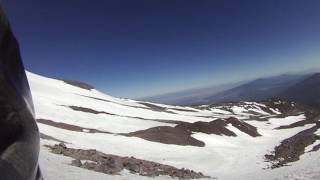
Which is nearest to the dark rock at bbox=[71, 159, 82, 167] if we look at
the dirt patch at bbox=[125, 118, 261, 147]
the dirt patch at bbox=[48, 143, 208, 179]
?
the dirt patch at bbox=[48, 143, 208, 179]

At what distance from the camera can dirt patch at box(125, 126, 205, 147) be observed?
5297cm

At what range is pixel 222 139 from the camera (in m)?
62.8

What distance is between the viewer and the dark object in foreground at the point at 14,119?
5648mm

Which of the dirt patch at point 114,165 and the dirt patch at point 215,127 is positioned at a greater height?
the dirt patch at point 215,127

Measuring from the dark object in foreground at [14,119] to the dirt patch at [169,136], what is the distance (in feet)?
150

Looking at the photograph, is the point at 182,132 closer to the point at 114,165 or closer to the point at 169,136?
the point at 169,136

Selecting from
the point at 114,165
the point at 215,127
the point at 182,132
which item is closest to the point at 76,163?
the point at 114,165

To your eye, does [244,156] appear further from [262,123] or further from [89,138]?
[262,123]

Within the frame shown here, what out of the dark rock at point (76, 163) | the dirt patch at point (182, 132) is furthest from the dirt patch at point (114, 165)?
the dirt patch at point (182, 132)

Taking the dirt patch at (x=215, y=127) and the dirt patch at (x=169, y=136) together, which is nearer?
the dirt patch at (x=169, y=136)

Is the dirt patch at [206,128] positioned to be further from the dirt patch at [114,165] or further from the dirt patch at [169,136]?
the dirt patch at [114,165]

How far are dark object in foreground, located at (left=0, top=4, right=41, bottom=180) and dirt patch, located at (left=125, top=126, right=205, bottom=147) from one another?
1797 inches

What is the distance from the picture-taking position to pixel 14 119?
235 inches

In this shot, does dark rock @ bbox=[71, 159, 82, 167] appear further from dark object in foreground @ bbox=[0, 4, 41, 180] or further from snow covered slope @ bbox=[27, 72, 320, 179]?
dark object in foreground @ bbox=[0, 4, 41, 180]
